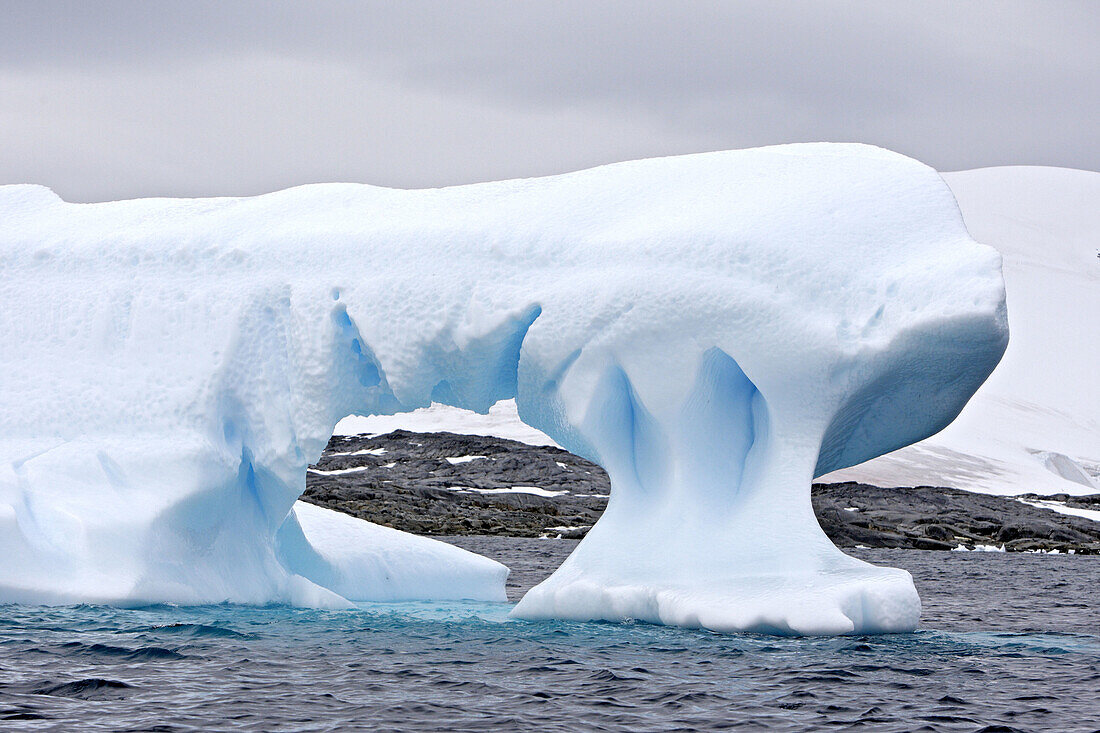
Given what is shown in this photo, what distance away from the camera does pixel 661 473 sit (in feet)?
44.9

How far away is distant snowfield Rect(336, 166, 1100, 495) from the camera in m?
57.1

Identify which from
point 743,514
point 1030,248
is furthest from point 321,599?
point 1030,248

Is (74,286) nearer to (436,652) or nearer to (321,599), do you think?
(321,599)

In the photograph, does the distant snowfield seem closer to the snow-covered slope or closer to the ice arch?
the snow-covered slope

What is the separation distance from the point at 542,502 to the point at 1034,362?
50.5 meters

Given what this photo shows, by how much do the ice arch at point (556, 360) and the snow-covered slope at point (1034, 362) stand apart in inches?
1616

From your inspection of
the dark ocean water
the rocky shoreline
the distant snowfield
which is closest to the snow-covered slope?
the distant snowfield

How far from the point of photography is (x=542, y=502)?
44750 mm

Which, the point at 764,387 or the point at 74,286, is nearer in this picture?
the point at 764,387

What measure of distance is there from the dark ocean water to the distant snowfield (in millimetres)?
39070

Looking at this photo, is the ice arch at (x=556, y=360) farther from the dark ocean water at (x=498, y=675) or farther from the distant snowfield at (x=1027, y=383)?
the distant snowfield at (x=1027, y=383)

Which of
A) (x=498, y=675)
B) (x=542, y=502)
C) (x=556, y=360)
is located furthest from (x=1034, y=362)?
(x=498, y=675)

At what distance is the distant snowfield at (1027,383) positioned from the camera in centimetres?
5706

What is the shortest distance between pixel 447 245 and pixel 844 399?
4569 millimetres
